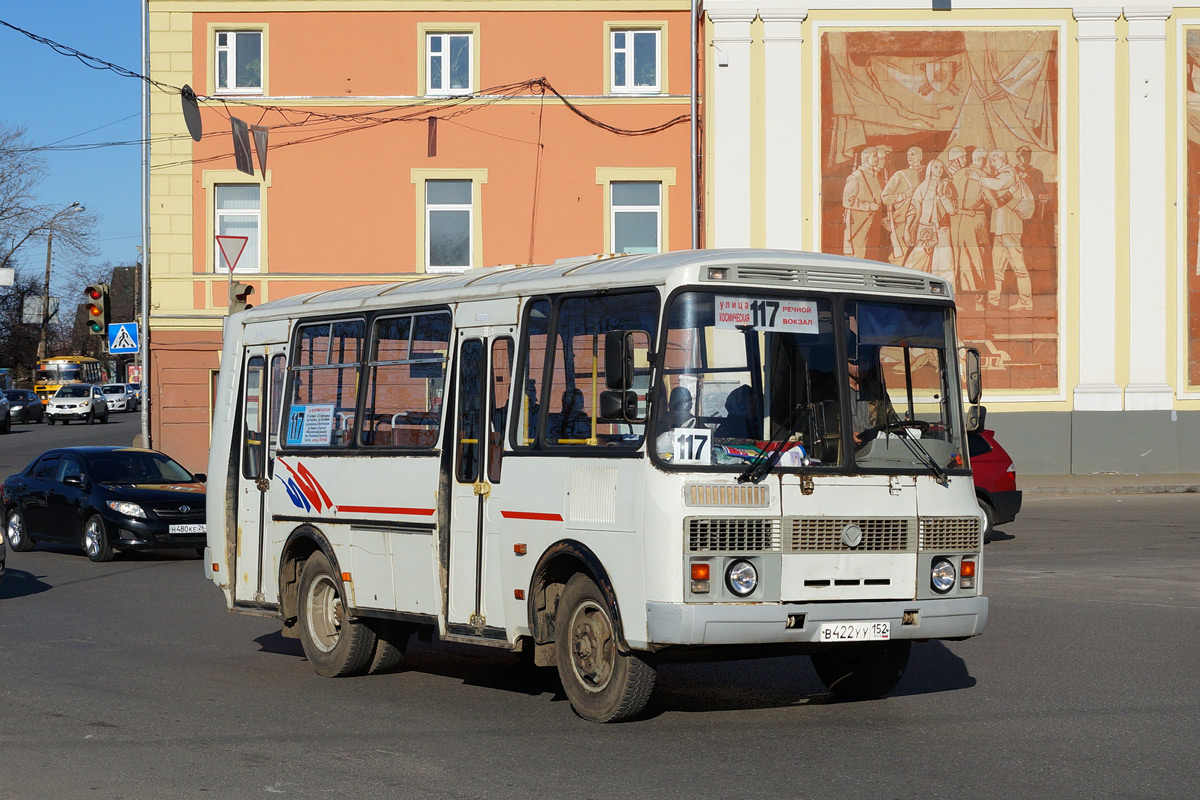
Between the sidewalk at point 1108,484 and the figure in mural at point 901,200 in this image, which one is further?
the figure in mural at point 901,200

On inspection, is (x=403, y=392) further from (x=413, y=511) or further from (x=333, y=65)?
(x=333, y=65)

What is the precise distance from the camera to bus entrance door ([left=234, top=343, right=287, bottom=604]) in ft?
38.2

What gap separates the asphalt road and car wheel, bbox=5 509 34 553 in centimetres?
752

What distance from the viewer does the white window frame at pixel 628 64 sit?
3259cm

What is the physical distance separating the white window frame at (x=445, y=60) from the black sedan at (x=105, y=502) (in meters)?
13.8

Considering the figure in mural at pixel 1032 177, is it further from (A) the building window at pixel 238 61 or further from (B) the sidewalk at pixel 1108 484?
(A) the building window at pixel 238 61

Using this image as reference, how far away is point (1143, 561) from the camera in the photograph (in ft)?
57.3

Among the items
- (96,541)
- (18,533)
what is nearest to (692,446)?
(96,541)

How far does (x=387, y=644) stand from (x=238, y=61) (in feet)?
80.4

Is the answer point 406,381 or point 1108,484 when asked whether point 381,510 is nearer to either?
point 406,381

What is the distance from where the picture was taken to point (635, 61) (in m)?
32.7

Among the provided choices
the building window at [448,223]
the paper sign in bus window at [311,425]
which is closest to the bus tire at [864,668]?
the paper sign in bus window at [311,425]

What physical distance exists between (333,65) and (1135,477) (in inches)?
727

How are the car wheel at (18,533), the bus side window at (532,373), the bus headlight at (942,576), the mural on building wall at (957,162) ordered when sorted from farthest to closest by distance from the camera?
the mural on building wall at (957,162) < the car wheel at (18,533) < the bus side window at (532,373) < the bus headlight at (942,576)
